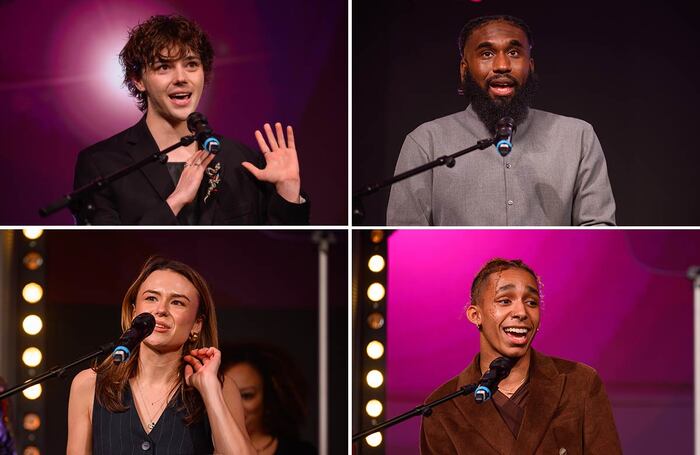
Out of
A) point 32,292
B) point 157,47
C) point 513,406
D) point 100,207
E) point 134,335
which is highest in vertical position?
point 157,47

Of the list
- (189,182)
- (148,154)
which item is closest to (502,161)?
(189,182)

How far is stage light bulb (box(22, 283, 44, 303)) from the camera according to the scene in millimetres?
2980

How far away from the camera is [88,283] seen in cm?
301

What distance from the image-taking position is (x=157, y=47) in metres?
2.97

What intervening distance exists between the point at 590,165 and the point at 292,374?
1.10 meters

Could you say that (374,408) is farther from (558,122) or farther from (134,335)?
(558,122)

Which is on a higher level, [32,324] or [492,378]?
[32,324]

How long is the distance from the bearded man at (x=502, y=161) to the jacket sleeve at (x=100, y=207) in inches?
27.1

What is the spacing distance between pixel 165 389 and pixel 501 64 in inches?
55.5

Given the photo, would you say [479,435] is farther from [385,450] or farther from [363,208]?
[363,208]

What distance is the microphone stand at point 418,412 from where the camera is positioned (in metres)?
2.91

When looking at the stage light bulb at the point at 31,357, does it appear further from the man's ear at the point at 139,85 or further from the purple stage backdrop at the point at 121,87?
the man's ear at the point at 139,85

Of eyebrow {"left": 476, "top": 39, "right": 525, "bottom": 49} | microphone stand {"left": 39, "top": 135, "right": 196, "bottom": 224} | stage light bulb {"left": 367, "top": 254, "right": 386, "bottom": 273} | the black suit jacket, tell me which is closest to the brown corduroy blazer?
stage light bulb {"left": 367, "top": 254, "right": 386, "bottom": 273}

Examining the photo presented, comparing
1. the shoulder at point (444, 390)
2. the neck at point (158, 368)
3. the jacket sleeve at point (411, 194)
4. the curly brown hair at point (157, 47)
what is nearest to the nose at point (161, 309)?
the neck at point (158, 368)
